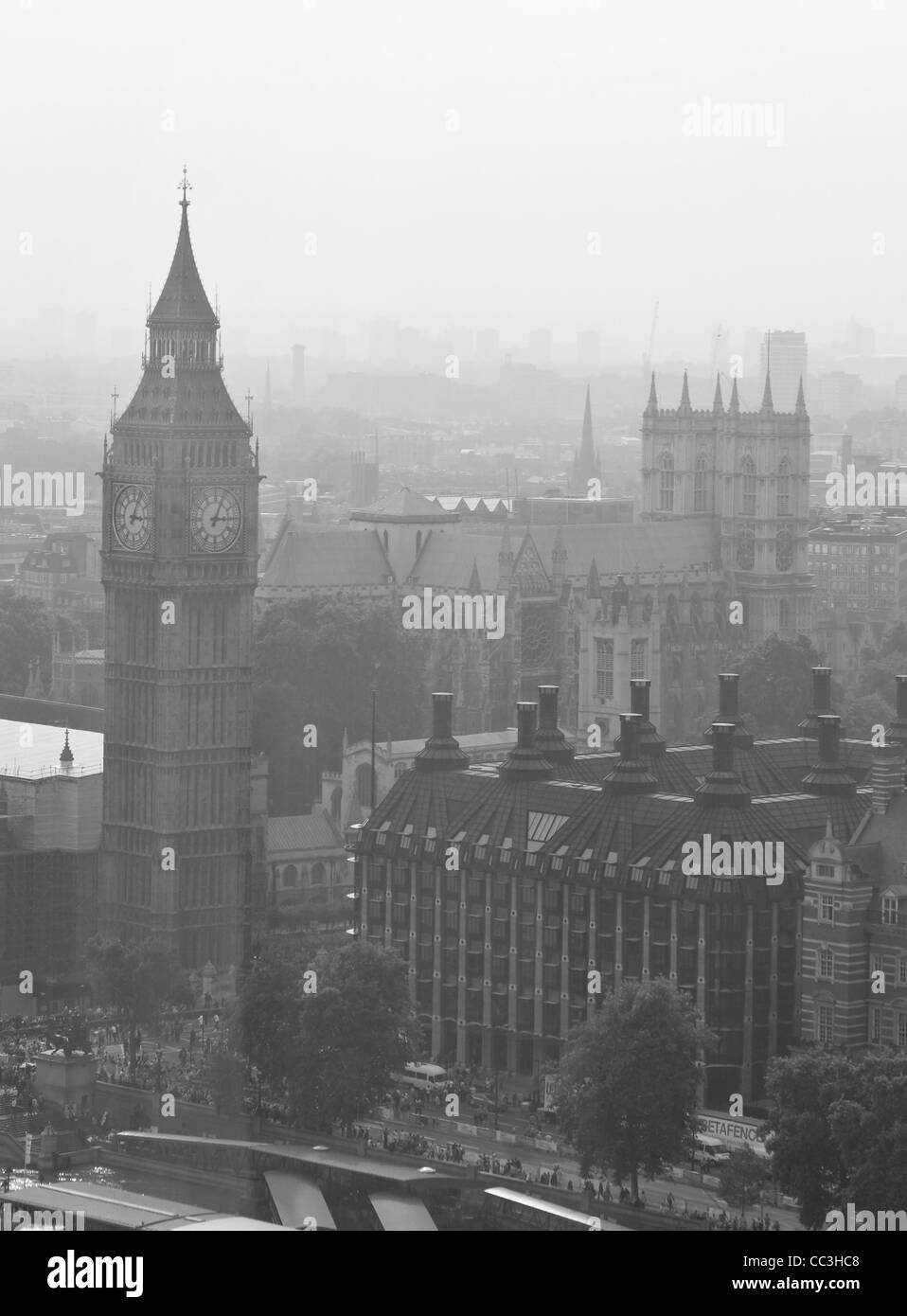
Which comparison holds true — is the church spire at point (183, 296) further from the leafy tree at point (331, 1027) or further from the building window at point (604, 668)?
the building window at point (604, 668)

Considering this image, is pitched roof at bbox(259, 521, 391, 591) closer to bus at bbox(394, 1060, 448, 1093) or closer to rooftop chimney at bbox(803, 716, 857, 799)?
rooftop chimney at bbox(803, 716, 857, 799)

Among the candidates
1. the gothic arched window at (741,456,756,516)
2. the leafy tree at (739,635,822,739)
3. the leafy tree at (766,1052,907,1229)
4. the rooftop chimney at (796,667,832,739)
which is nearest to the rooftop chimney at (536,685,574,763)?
the rooftop chimney at (796,667,832,739)

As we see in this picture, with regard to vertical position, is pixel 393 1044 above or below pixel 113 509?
below

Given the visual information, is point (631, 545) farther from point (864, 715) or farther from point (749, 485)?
point (864, 715)

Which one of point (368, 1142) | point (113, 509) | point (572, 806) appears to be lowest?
point (368, 1142)

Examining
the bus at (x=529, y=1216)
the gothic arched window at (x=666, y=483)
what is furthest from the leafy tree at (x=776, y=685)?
the bus at (x=529, y=1216)
